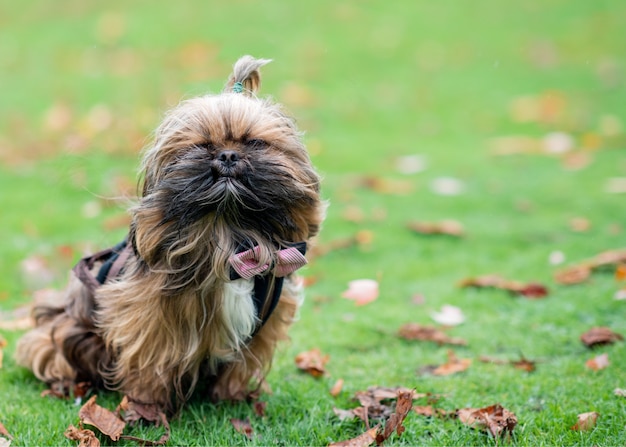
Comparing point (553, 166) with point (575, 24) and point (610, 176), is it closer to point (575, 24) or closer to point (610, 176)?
point (610, 176)

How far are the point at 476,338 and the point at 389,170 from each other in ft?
16.2

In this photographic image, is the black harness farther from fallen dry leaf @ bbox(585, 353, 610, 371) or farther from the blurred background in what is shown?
fallen dry leaf @ bbox(585, 353, 610, 371)

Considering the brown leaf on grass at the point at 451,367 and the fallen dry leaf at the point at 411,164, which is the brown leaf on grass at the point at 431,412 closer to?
the brown leaf on grass at the point at 451,367

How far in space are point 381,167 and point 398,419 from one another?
6527 millimetres

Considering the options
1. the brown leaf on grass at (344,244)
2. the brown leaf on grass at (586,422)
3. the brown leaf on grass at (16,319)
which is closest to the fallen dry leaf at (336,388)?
the brown leaf on grass at (586,422)

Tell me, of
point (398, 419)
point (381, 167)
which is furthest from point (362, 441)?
point (381, 167)

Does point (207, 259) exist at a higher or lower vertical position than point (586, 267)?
higher

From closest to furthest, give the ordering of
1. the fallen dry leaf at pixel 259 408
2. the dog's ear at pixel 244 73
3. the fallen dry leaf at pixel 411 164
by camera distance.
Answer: the dog's ear at pixel 244 73 < the fallen dry leaf at pixel 259 408 < the fallen dry leaf at pixel 411 164

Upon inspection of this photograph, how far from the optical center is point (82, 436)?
344 cm

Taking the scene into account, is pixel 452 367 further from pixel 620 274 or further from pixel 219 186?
pixel 219 186

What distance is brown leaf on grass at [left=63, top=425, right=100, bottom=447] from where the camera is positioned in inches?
134

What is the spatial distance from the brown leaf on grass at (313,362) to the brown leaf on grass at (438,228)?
2971 mm

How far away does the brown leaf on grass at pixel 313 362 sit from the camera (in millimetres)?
4406

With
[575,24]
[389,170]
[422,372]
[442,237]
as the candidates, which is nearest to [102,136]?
[389,170]
